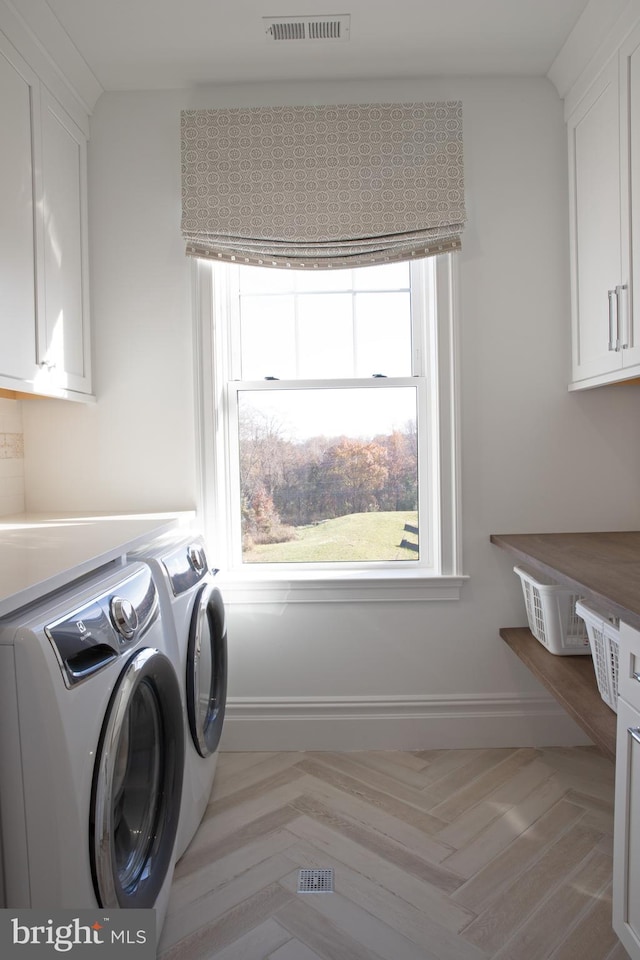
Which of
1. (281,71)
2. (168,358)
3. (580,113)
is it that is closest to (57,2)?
(281,71)

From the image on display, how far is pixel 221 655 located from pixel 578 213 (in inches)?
78.6

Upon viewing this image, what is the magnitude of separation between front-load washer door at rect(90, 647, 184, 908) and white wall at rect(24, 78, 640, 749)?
911 mm

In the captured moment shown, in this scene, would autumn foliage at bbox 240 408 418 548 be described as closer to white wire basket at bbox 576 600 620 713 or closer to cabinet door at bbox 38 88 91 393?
cabinet door at bbox 38 88 91 393

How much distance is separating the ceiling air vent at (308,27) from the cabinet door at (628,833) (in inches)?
84.8

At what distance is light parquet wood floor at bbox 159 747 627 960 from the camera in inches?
55.9

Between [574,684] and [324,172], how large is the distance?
1947 mm

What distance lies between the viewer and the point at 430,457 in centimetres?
238

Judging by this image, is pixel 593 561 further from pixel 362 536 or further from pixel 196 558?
pixel 196 558

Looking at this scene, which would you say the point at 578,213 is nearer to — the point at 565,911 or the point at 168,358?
the point at 168,358

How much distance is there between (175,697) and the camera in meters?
1.42

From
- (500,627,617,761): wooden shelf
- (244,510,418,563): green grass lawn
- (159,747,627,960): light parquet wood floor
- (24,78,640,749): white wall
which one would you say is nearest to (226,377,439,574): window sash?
(244,510,418,563): green grass lawn

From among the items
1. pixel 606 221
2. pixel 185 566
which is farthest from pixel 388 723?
pixel 606 221

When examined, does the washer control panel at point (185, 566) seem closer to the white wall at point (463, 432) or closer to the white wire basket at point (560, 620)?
the white wall at point (463, 432)

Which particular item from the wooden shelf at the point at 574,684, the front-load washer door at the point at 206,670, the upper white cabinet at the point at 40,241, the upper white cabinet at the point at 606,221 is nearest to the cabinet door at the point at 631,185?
the upper white cabinet at the point at 606,221
